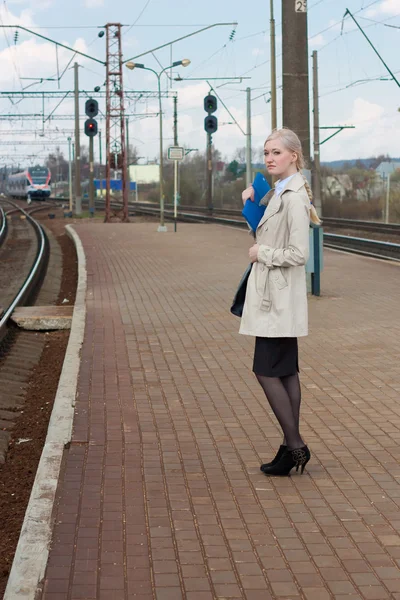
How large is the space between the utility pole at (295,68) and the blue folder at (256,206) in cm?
805

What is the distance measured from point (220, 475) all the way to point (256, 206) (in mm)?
1516

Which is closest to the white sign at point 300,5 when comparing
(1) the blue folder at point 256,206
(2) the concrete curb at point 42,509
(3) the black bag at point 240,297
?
(2) the concrete curb at point 42,509

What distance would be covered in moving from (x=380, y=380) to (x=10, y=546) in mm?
4084

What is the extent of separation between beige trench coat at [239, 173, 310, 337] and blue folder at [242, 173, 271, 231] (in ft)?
0.29

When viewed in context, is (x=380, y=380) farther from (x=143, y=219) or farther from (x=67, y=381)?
(x=143, y=219)

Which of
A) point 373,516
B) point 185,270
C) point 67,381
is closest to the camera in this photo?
point 373,516

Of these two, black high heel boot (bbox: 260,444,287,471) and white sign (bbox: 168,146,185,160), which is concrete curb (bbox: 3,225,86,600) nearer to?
black high heel boot (bbox: 260,444,287,471)

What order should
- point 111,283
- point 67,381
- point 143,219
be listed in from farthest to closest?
point 143,219, point 111,283, point 67,381

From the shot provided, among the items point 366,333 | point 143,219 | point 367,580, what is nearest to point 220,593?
point 367,580

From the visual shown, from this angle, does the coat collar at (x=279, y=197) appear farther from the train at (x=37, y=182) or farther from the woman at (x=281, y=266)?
the train at (x=37, y=182)

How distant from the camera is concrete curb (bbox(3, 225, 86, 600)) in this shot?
4021mm

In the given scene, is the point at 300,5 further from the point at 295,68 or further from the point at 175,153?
the point at 175,153

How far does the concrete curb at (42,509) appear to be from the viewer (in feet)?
13.2

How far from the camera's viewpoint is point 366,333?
424 inches
